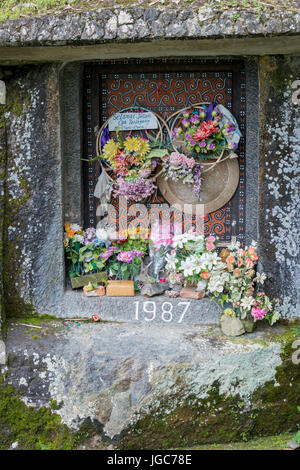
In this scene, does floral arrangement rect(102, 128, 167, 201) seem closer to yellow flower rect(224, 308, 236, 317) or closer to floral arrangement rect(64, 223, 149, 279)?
floral arrangement rect(64, 223, 149, 279)

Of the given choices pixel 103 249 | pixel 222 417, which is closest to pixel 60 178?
pixel 103 249

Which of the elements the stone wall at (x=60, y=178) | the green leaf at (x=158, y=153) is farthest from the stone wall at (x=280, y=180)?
the green leaf at (x=158, y=153)

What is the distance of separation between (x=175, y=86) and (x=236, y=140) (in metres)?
0.68

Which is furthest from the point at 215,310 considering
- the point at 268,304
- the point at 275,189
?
the point at 275,189

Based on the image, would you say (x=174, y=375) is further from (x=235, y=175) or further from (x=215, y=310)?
(x=235, y=175)

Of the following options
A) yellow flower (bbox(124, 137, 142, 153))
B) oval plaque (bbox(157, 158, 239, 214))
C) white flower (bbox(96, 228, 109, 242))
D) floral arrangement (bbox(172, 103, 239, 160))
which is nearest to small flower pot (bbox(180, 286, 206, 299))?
oval plaque (bbox(157, 158, 239, 214))

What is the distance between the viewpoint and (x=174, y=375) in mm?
3730

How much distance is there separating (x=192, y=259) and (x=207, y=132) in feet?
3.38

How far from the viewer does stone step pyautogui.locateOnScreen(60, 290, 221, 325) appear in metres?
4.16

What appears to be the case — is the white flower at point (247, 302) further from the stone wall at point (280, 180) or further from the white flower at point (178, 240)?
the white flower at point (178, 240)

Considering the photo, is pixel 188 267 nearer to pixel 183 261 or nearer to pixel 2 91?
pixel 183 261

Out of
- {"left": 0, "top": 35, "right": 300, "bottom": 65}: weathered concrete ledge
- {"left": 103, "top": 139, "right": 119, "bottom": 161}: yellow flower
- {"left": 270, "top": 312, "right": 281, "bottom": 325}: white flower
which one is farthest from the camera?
{"left": 103, "top": 139, "right": 119, "bottom": 161}: yellow flower

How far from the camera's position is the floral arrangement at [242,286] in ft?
12.9

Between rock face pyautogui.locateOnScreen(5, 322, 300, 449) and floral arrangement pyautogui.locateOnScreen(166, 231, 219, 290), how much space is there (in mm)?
565
